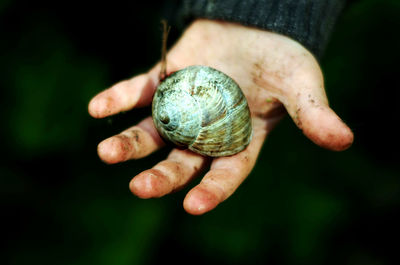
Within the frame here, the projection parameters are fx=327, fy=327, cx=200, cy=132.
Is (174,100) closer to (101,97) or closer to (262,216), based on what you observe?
(101,97)

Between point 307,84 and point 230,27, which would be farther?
point 230,27

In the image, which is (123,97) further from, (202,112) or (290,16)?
(290,16)

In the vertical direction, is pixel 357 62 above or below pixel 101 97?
below

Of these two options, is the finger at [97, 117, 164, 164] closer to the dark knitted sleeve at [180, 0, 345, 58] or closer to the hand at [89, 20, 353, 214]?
the hand at [89, 20, 353, 214]

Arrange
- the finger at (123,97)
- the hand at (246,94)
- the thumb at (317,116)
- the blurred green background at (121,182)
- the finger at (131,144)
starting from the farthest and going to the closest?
the blurred green background at (121,182) → the finger at (123,97) → the finger at (131,144) → the hand at (246,94) → the thumb at (317,116)

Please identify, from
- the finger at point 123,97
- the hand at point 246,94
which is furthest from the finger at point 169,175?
the finger at point 123,97

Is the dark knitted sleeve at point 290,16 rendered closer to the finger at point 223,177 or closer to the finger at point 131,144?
the finger at point 223,177

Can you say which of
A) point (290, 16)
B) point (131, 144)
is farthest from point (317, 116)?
point (131, 144)

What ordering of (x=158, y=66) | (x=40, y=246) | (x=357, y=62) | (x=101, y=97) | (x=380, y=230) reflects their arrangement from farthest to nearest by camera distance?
(x=357, y=62) < (x=380, y=230) < (x=40, y=246) < (x=158, y=66) < (x=101, y=97)

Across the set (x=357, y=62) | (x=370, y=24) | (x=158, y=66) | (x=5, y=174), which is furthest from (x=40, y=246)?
(x=370, y=24)
